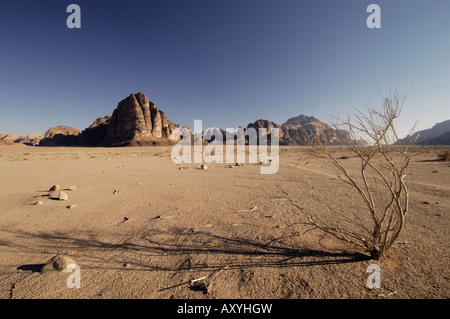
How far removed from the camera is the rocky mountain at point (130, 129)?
208ft

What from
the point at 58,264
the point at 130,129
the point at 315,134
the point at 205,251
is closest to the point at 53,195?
the point at 58,264

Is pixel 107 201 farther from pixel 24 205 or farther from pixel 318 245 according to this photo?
pixel 318 245

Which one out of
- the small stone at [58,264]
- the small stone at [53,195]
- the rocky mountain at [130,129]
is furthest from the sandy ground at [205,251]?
the rocky mountain at [130,129]

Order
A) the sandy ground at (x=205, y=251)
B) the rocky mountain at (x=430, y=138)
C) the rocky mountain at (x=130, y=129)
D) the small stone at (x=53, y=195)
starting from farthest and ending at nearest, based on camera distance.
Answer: the rocky mountain at (x=130, y=129)
the small stone at (x=53, y=195)
the rocky mountain at (x=430, y=138)
the sandy ground at (x=205, y=251)

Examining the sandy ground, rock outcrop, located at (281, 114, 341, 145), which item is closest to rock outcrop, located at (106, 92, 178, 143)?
the sandy ground

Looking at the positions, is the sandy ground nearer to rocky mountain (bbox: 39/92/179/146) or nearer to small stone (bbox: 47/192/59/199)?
small stone (bbox: 47/192/59/199)

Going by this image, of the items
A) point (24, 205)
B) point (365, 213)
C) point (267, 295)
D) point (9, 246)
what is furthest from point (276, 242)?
point (24, 205)

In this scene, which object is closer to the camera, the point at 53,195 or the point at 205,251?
the point at 205,251

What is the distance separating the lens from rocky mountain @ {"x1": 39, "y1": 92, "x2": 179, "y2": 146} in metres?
63.3

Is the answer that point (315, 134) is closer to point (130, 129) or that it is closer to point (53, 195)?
point (53, 195)

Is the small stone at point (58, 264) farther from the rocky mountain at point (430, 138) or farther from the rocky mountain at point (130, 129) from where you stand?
the rocky mountain at point (130, 129)

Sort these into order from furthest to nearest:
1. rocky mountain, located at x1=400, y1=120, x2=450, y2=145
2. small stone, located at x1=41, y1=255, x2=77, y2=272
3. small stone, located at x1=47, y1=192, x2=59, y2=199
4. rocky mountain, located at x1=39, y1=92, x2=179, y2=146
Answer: rocky mountain, located at x1=39, y1=92, x2=179, y2=146
small stone, located at x1=47, y1=192, x2=59, y2=199
rocky mountain, located at x1=400, y1=120, x2=450, y2=145
small stone, located at x1=41, y1=255, x2=77, y2=272

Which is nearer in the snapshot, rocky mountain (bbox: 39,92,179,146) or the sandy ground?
the sandy ground

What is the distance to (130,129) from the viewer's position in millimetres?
64250
